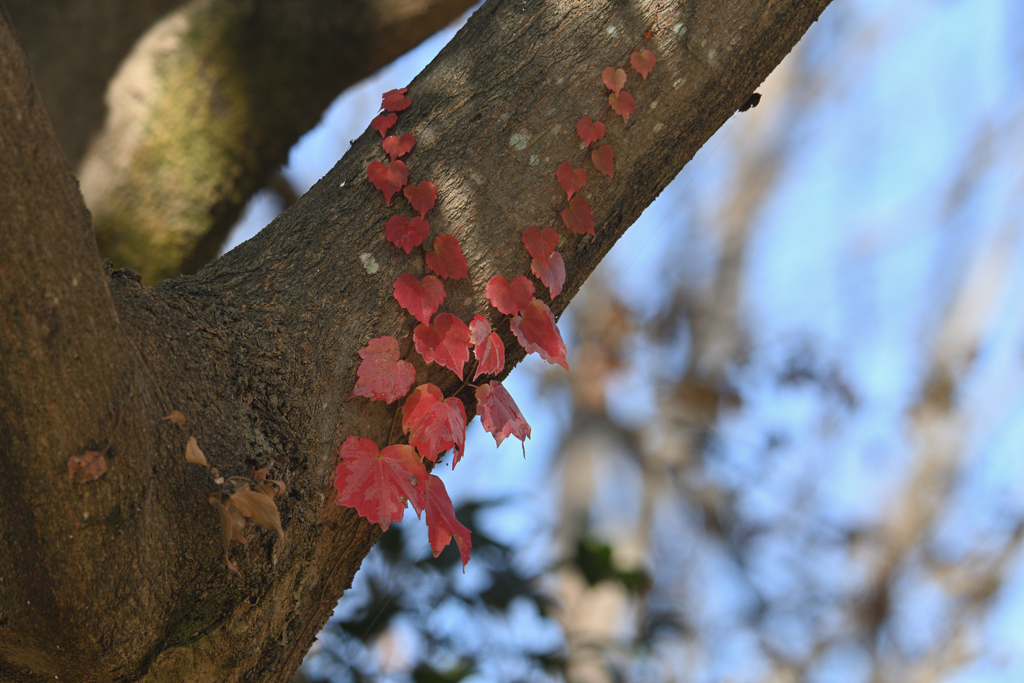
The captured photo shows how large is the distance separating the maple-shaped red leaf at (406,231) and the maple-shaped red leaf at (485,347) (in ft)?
0.44

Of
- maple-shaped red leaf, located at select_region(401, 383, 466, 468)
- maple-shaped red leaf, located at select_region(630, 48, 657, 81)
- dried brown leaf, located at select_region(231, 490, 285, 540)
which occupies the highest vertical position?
maple-shaped red leaf, located at select_region(630, 48, 657, 81)

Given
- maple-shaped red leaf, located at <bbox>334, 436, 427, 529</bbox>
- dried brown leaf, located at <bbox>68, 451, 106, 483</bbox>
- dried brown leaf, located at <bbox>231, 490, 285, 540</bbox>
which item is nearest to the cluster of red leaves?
maple-shaped red leaf, located at <bbox>334, 436, 427, 529</bbox>

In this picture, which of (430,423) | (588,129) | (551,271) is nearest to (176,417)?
(430,423)

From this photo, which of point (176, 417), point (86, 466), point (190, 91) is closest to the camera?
point (86, 466)

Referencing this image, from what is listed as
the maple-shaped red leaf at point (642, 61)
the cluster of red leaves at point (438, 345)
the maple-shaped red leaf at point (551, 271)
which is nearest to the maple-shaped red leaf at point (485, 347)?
the cluster of red leaves at point (438, 345)

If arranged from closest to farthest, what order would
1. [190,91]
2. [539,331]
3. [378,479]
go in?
1. [378,479]
2. [539,331]
3. [190,91]

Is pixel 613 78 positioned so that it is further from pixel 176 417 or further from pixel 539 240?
pixel 176 417

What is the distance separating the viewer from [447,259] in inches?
40.9

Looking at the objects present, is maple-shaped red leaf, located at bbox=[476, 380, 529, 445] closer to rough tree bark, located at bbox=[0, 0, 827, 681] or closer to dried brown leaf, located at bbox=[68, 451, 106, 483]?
rough tree bark, located at bbox=[0, 0, 827, 681]

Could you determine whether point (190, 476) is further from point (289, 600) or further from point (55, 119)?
point (55, 119)

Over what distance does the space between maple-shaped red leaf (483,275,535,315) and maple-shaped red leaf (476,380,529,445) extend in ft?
0.37

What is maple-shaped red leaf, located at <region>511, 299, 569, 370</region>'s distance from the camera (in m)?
1.08

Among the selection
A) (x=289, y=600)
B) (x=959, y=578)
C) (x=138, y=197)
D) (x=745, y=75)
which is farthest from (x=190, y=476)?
(x=959, y=578)

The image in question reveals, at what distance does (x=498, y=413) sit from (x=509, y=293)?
0.17 metres
